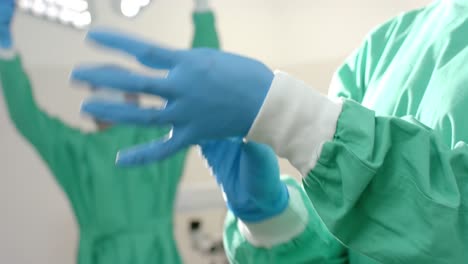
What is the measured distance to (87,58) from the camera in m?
1.43

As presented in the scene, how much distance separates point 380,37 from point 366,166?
251mm

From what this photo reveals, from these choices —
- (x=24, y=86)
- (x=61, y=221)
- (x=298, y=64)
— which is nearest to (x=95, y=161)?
(x=24, y=86)

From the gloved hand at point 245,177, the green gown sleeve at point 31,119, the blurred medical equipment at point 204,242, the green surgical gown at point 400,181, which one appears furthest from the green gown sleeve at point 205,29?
the green surgical gown at point 400,181

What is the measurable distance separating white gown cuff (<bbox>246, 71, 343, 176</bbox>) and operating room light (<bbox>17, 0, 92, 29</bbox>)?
0.68 metres

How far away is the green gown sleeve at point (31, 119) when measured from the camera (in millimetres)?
1042

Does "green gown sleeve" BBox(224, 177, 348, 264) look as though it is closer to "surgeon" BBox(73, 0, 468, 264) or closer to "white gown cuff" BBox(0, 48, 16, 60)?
"surgeon" BBox(73, 0, 468, 264)

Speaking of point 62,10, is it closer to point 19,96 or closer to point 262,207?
point 19,96

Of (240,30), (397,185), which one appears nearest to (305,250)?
(397,185)

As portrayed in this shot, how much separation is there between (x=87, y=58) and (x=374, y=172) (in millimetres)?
1214

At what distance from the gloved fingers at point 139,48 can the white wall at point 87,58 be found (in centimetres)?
104

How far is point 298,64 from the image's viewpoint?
141cm

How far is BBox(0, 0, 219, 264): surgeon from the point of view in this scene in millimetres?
1050

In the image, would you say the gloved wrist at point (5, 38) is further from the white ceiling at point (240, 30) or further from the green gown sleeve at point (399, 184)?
the green gown sleeve at point (399, 184)

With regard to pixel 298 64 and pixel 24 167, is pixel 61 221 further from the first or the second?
pixel 298 64
